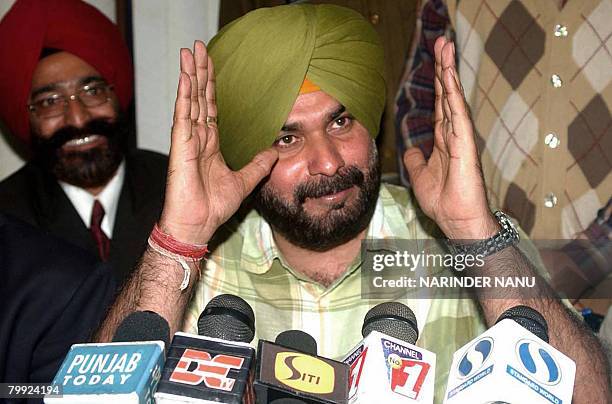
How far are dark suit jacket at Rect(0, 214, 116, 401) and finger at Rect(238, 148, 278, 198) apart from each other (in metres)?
0.46

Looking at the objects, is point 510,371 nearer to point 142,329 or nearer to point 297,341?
point 297,341

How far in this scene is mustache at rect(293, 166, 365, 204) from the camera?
236 centimetres

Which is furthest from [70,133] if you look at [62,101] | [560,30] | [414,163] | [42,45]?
[560,30]

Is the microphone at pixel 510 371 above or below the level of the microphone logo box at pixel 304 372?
above

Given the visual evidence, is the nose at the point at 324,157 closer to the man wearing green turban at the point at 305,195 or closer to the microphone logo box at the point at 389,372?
the man wearing green turban at the point at 305,195

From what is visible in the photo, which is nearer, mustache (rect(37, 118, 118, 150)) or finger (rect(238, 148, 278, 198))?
finger (rect(238, 148, 278, 198))

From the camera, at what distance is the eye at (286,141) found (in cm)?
243

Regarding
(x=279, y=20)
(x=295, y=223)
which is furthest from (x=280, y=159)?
(x=279, y=20)

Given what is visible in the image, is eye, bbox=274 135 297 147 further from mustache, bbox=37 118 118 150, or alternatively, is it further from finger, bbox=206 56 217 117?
mustache, bbox=37 118 118 150

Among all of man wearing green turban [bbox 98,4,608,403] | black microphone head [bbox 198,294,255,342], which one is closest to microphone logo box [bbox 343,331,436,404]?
black microphone head [bbox 198,294,255,342]

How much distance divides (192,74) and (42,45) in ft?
5.83

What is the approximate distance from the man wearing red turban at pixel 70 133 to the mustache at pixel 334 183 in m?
1.39

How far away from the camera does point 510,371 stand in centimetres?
146

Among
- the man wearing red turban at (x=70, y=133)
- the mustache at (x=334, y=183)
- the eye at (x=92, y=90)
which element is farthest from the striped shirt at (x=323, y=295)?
the eye at (x=92, y=90)
